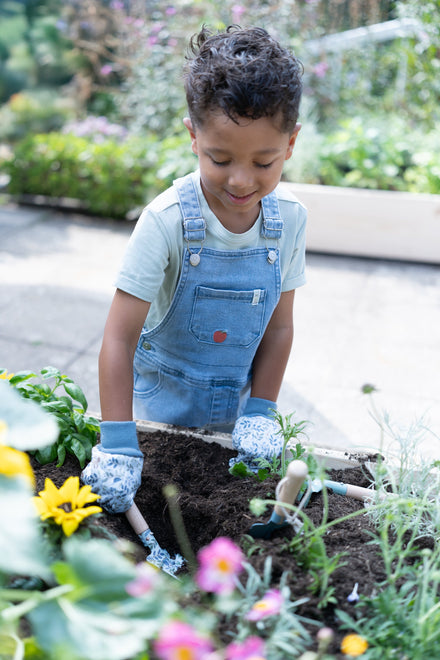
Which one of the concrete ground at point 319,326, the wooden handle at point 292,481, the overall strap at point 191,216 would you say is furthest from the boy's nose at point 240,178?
the concrete ground at point 319,326

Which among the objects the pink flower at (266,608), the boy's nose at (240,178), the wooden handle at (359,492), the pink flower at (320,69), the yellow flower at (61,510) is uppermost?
the pink flower at (320,69)

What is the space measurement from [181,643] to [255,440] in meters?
0.83

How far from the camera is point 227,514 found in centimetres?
129

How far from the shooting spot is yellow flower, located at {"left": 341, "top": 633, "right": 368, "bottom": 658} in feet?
Answer: 2.77

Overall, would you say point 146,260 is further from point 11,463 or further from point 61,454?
point 11,463

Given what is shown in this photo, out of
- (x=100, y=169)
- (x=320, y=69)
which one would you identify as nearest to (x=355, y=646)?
(x=100, y=169)

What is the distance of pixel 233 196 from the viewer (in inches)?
53.9

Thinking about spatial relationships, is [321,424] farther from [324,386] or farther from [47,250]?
[47,250]

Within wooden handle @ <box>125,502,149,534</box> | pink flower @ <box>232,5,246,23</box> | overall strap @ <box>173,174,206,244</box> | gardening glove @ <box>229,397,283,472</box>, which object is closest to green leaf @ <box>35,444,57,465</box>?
wooden handle @ <box>125,502,149,534</box>

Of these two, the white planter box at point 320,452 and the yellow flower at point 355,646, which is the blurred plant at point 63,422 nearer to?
the white planter box at point 320,452

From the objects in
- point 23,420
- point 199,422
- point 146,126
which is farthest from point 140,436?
point 146,126

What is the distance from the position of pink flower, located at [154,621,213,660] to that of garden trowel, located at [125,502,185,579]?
26.2 inches

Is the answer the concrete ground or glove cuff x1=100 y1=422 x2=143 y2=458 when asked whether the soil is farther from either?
the concrete ground

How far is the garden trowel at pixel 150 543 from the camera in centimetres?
132
